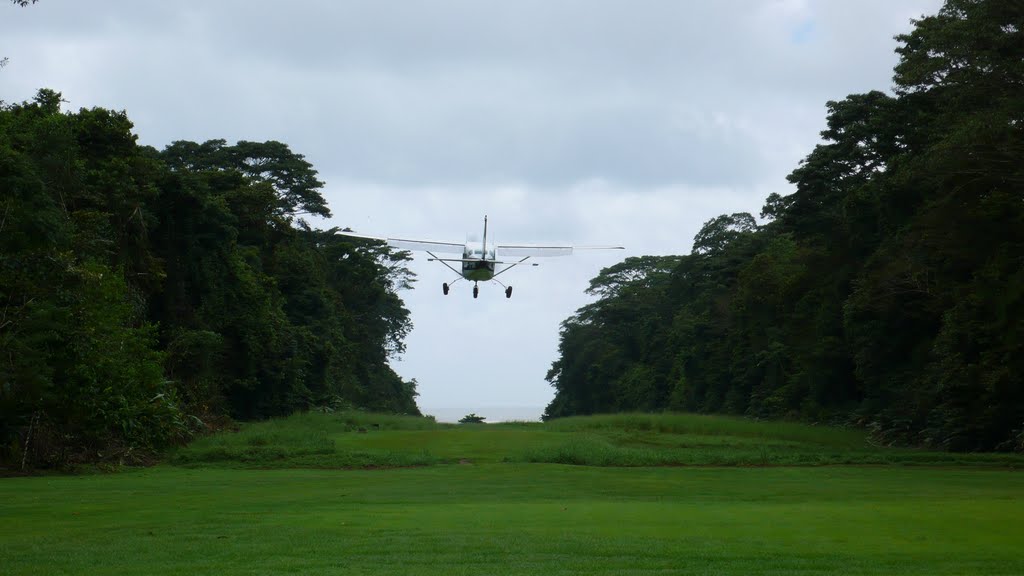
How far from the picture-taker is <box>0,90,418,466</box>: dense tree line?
27500 mm

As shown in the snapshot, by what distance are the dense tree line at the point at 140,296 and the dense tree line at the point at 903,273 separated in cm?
2638

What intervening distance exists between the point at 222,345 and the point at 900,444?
2887cm

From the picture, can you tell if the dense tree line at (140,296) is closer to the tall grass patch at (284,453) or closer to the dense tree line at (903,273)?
the tall grass patch at (284,453)

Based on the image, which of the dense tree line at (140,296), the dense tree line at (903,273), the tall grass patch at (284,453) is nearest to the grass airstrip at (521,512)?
the tall grass patch at (284,453)

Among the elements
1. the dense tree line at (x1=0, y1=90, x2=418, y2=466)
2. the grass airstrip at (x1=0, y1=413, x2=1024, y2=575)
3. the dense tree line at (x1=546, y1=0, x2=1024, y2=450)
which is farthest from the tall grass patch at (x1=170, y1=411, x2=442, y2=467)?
the dense tree line at (x1=546, y1=0, x2=1024, y2=450)

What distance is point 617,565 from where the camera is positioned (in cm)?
1198

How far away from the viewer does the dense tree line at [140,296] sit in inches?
1083

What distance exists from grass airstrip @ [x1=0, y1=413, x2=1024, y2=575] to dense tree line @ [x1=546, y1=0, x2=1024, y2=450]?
16.9ft

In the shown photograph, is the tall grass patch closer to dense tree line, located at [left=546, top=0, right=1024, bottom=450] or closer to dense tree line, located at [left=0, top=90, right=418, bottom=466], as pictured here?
dense tree line, located at [left=0, top=90, right=418, bottom=466]

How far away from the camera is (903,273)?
144 feet

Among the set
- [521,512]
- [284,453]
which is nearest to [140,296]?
[284,453]

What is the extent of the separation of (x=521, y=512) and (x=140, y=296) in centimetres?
2785

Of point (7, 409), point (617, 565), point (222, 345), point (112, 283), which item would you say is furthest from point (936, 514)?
point (222, 345)

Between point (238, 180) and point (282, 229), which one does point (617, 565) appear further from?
point (282, 229)
